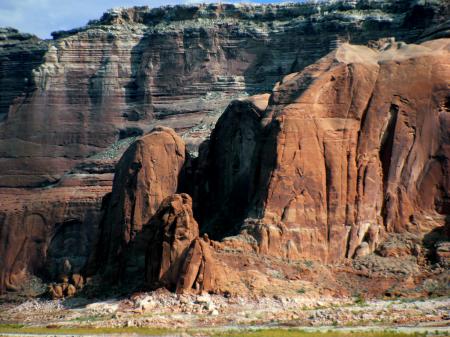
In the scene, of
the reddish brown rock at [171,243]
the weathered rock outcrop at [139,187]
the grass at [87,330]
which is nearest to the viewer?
the grass at [87,330]

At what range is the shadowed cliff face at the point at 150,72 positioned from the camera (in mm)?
107938

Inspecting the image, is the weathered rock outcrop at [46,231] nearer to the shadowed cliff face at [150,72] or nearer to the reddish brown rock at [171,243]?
the shadowed cliff face at [150,72]

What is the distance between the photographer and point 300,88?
67875mm

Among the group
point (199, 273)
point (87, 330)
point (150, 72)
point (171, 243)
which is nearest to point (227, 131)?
point (171, 243)

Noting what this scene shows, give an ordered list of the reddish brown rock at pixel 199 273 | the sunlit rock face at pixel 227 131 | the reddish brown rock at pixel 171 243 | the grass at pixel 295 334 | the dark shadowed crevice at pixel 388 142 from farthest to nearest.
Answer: the dark shadowed crevice at pixel 388 142
the sunlit rock face at pixel 227 131
the reddish brown rock at pixel 171 243
the reddish brown rock at pixel 199 273
the grass at pixel 295 334

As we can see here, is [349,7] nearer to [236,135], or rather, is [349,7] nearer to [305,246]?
[236,135]

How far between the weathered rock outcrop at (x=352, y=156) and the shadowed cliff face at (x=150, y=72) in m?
37.5

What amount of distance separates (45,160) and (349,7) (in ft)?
75.0

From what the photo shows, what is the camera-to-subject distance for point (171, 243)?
64.4m

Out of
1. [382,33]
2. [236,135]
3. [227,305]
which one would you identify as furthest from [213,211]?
[382,33]

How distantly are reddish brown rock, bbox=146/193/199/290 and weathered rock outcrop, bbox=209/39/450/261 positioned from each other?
2147 mm

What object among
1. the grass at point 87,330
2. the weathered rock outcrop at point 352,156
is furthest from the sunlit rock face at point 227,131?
the grass at point 87,330

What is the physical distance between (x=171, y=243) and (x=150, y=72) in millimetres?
47737

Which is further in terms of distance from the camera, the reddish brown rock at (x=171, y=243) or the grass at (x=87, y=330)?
the reddish brown rock at (x=171, y=243)
